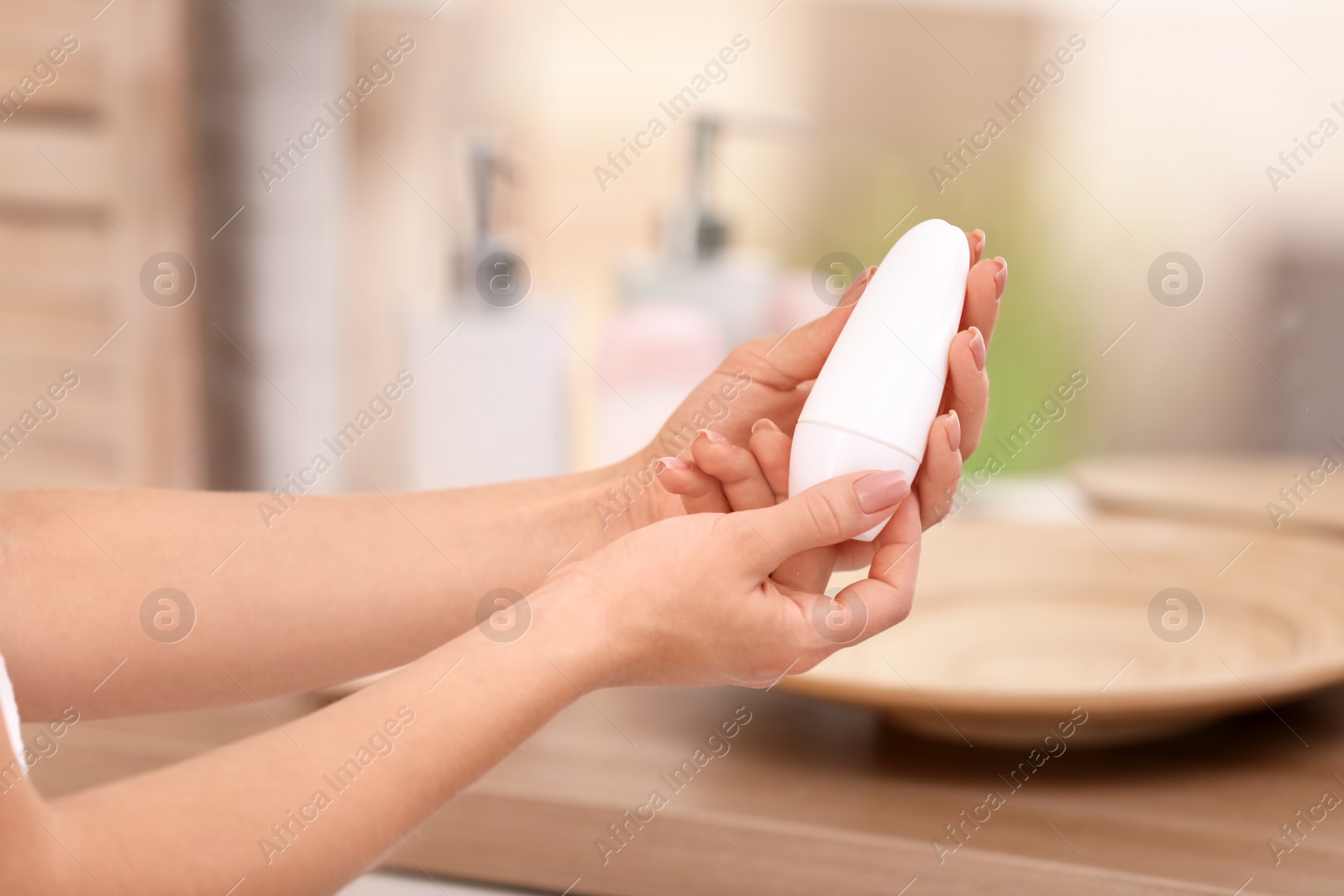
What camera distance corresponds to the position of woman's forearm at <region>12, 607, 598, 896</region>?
0.23 metres

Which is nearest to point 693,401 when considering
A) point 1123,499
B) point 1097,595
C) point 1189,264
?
point 1097,595

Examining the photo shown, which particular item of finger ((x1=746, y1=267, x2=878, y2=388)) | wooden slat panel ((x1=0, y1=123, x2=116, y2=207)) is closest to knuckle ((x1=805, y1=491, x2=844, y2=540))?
finger ((x1=746, y1=267, x2=878, y2=388))

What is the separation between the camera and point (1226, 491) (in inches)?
28.9

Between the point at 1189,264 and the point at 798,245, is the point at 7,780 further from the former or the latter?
the point at 1189,264

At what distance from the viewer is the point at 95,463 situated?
0.81m

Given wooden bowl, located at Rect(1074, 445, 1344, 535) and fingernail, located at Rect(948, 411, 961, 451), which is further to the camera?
wooden bowl, located at Rect(1074, 445, 1344, 535)

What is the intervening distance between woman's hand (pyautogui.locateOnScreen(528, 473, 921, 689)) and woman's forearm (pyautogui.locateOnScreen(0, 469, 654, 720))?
0.33 ft

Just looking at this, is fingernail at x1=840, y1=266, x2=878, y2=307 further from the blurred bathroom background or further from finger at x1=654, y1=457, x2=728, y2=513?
the blurred bathroom background

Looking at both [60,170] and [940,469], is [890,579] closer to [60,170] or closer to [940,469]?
[940,469]

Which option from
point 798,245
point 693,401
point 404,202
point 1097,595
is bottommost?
point 1097,595

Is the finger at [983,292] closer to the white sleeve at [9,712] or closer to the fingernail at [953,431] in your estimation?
the fingernail at [953,431]

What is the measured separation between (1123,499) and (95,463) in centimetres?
72

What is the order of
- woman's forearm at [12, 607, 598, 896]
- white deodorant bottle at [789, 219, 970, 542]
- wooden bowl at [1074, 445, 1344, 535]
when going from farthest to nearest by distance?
wooden bowl at [1074, 445, 1344, 535], white deodorant bottle at [789, 219, 970, 542], woman's forearm at [12, 607, 598, 896]

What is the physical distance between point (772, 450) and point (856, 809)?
122 mm
